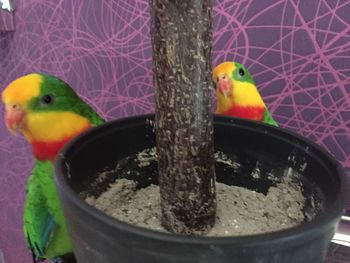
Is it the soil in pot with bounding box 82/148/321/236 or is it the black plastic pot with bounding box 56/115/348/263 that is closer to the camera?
the black plastic pot with bounding box 56/115/348/263

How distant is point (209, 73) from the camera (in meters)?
0.27

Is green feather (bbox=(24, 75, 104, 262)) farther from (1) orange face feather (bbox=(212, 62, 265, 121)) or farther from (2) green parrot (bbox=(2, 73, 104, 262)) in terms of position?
(1) orange face feather (bbox=(212, 62, 265, 121))

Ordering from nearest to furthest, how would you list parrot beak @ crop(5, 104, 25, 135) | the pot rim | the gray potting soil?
the pot rim → the gray potting soil → parrot beak @ crop(5, 104, 25, 135)

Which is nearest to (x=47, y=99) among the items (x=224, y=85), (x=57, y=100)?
(x=57, y=100)

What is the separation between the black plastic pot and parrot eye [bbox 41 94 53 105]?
258 mm

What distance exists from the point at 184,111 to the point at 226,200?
0.14 meters

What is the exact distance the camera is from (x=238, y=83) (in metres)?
0.64

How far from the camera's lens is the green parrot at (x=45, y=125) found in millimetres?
581

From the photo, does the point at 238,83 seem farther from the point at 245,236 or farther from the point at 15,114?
the point at 245,236

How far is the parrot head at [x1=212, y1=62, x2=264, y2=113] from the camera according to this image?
2.08 ft

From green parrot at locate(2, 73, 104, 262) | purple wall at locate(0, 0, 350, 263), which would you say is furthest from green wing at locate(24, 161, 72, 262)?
purple wall at locate(0, 0, 350, 263)

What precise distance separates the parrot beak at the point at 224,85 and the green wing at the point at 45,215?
0.29 m

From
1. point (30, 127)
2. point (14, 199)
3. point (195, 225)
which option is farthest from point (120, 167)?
point (14, 199)

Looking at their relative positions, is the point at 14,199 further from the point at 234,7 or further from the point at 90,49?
the point at 234,7
